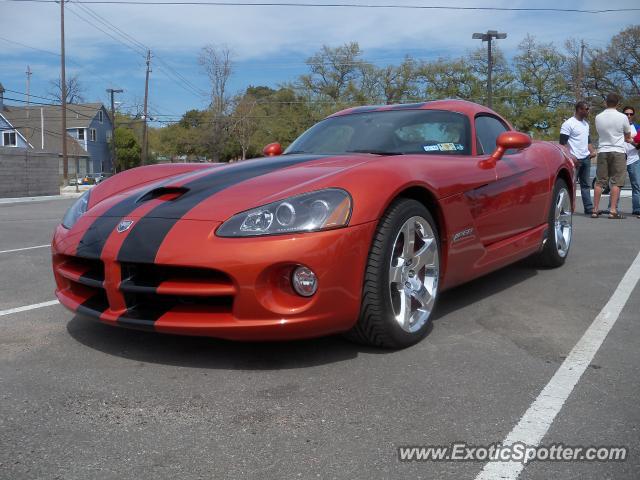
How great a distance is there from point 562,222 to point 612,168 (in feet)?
13.4

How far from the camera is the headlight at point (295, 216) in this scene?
2555 millimetres

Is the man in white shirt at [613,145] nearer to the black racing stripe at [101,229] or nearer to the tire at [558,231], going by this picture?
the tire at [558,231]

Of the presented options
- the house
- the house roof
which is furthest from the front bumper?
the house roof

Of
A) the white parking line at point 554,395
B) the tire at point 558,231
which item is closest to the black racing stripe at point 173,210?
the white parking line at point 554,395

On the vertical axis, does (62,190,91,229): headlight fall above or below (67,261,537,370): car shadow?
above

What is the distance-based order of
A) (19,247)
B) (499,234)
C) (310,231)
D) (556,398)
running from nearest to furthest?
(556,398) → (310,231) → (499,234) → (19,247)

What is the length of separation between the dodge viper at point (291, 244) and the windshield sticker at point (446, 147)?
2.5 inches

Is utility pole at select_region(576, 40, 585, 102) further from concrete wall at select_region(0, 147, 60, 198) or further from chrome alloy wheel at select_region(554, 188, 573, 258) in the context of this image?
chrome alloy wheel at select_region(554, 188, 573, 258)

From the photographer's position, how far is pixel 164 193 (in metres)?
3.09

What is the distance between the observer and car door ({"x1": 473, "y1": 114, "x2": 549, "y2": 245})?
3.63 metres

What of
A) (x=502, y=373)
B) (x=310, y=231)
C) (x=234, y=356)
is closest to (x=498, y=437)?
(x=502, y=373)

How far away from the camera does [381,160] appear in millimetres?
3006

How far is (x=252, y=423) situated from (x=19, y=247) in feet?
17.2

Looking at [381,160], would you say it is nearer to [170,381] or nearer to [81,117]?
[170,381]
